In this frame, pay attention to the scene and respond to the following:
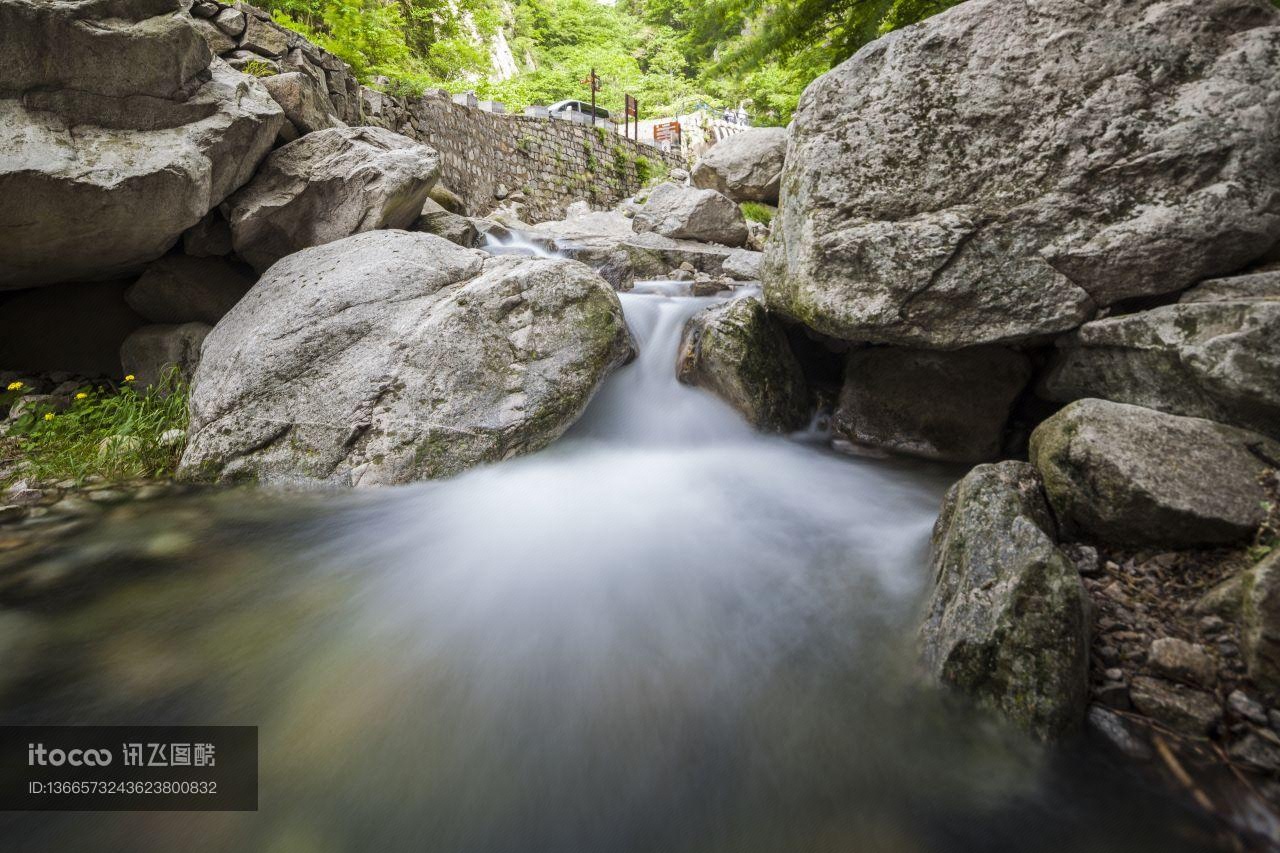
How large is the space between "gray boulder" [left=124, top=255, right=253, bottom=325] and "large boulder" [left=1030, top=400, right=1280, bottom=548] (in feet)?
23.6

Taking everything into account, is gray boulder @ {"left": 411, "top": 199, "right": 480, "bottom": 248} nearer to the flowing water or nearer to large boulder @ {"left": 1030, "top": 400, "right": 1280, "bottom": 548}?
the flowing water

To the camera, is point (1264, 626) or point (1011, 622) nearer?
point (1264, 626)

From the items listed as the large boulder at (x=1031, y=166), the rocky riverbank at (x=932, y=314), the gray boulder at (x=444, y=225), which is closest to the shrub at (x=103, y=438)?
the rocky riverbank at (x=932, y=314)

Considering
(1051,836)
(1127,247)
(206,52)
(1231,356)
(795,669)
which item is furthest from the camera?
(206,52)

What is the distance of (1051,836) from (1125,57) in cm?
388

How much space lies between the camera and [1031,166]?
3111 mm

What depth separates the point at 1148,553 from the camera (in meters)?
2.21

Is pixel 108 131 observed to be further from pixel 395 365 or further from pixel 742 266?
pixel 742 266

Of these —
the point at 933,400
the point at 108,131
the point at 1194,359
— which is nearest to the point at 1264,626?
the point at 1194,359

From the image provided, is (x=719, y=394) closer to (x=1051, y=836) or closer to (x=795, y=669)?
(x=795, y=669)

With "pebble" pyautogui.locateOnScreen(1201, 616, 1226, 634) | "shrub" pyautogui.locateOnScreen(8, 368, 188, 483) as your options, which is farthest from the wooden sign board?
"pebble" pyautogui.locateOnScreen(1201, 616, 1226, 634)

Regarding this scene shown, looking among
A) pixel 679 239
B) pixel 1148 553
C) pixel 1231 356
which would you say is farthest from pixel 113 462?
pixel 679 239

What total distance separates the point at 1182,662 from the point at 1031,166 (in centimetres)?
277

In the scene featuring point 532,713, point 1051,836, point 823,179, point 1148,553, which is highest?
point 823,179
